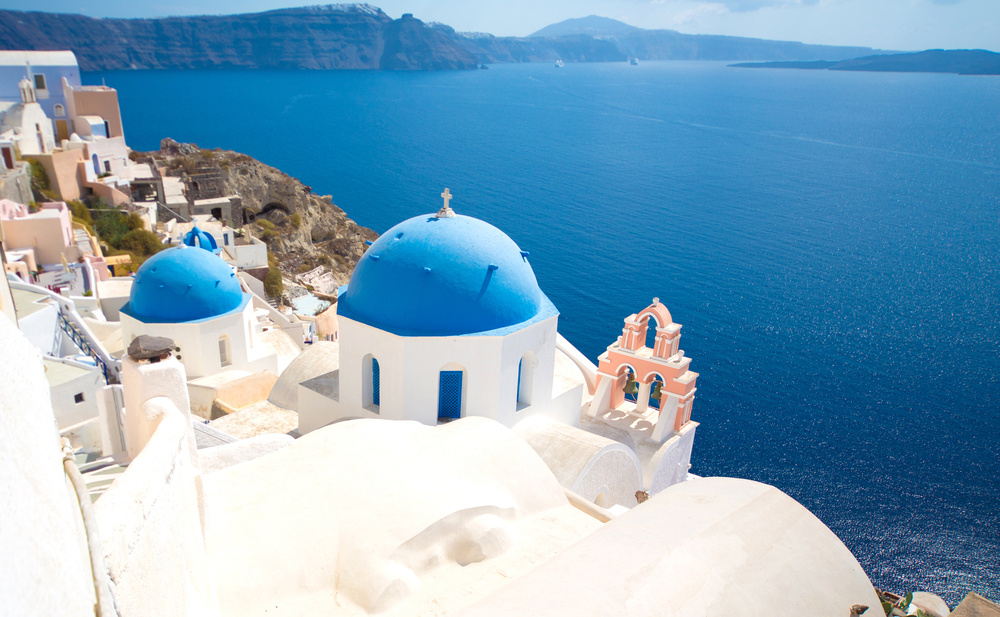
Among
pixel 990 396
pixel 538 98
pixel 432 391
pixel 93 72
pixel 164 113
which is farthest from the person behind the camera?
pixel 93 72

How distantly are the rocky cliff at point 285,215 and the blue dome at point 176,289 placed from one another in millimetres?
24379

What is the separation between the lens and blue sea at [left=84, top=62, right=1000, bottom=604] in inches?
989

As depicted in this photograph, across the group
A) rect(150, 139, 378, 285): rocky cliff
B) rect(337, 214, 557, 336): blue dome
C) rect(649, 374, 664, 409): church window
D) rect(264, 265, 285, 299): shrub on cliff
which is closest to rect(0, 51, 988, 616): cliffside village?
rect(337, 214, 557, 336): blue dome

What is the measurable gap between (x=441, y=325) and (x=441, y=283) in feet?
2.25

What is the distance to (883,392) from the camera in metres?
30.3

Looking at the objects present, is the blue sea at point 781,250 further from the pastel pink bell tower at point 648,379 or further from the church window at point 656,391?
the pastel pink bell tower at point 648,379

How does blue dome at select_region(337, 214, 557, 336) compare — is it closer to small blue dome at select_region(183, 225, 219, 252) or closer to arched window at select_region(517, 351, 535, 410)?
arched window at select_region(517, 351, 535, 410)

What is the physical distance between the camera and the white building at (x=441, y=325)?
35.7 ft

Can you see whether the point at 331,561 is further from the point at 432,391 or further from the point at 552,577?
the point at 432,391

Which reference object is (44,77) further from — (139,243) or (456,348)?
(456,348)

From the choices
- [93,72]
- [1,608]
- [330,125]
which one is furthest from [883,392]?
[93,72]

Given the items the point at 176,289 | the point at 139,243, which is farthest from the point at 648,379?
the point at 139,243

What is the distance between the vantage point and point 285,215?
4625 centimetres

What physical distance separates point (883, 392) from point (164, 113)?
122 metres
